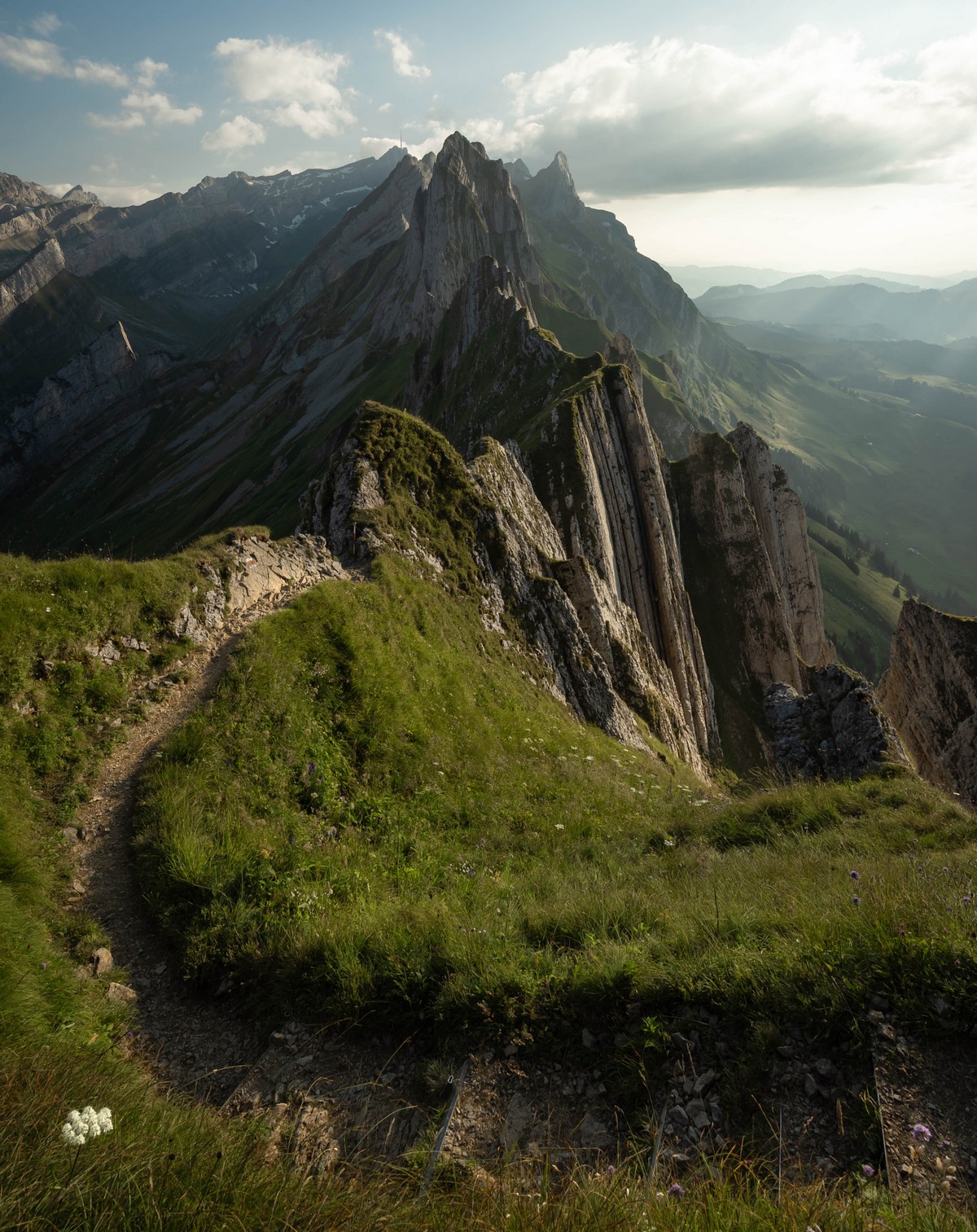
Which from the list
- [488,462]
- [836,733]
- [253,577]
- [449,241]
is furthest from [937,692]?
[449,241]

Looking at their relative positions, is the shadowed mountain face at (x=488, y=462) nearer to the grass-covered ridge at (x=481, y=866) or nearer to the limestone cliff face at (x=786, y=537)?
the limestone cliff face at (x=786, y=537)

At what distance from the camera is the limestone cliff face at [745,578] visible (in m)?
56.5

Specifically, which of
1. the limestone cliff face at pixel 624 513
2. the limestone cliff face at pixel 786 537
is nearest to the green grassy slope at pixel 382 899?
the limestone cliff face at pixel 624 513

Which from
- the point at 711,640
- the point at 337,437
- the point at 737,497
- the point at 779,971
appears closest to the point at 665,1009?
the point at 779,971

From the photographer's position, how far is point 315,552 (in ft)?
64.1

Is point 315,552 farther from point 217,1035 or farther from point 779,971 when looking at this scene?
point 779,971

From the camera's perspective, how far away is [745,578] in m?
60.6

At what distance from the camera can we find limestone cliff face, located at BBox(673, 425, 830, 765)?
5650cm

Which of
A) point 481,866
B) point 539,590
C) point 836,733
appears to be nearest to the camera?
point 481,866

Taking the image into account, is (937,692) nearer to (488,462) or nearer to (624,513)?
(624,513)

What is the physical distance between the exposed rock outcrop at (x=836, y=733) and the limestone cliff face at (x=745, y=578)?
17.6 m

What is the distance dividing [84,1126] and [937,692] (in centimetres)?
4795

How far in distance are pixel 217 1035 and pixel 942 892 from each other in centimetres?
832

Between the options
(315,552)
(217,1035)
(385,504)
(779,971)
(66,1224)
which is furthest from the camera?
(385,504)
